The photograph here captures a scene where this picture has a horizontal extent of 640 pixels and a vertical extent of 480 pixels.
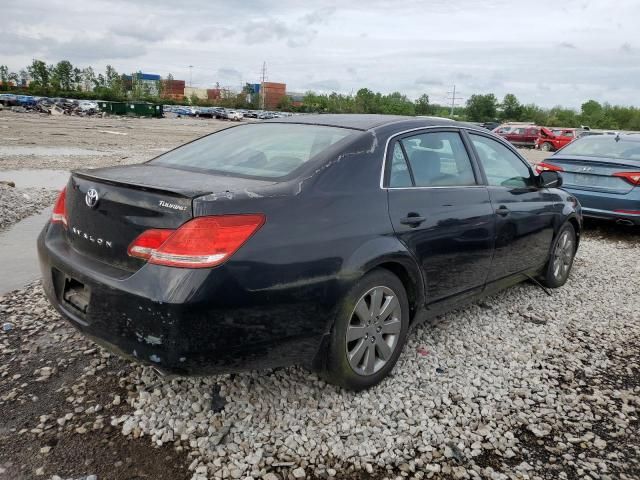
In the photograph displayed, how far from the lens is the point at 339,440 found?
9.12ft

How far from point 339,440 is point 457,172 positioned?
2.09 metres

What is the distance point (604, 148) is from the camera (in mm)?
8484

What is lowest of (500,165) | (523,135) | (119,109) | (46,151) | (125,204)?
(119,109)

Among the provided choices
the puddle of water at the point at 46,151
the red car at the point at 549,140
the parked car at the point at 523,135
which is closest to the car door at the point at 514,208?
the puddle of water at the point at 46,151

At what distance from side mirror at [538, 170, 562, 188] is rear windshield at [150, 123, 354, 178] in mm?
2350

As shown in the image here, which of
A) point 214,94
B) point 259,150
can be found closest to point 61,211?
point 259,150

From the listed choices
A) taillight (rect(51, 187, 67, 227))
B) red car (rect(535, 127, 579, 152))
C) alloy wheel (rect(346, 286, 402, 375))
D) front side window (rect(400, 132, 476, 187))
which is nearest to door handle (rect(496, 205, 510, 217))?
front side window (rect(400, 132, 476, 187))

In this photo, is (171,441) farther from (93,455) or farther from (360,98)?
(360,98)

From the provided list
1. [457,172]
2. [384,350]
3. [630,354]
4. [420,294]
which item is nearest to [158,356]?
[384,350]

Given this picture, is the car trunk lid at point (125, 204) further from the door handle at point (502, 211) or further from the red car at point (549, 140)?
the red car at point (549, 140)

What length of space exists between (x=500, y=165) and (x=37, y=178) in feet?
31.5

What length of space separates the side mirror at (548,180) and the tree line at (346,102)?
78374 millimetres

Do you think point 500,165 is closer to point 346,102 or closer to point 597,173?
point 597,173

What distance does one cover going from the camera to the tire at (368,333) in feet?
9.56
